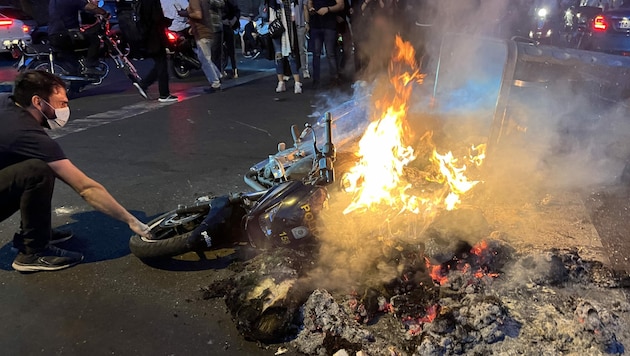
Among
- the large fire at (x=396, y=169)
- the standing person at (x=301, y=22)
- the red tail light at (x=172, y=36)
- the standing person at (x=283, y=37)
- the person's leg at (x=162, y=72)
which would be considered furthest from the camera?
the red tail light at (x=172, y=36)

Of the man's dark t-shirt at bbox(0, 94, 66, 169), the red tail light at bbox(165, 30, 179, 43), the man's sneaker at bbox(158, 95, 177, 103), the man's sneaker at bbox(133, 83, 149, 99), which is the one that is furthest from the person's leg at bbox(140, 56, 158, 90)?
Result: the man's dark t-shirt at bbox(0, 94, 66, 169)

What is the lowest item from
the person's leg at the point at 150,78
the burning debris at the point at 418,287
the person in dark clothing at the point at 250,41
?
the person in dark clothing at the point at 250,41

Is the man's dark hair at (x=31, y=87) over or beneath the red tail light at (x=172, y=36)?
over

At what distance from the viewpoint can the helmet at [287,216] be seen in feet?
10.9

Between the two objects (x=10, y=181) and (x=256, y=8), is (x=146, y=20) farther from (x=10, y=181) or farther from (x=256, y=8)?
(x=256, y=8)

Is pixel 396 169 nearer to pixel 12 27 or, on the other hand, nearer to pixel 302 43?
pixel 302 43

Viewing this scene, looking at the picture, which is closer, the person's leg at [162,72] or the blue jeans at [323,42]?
Answer: the person's leg at [162,72]

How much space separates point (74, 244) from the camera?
13.0 ft

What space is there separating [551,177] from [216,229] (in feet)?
11.7

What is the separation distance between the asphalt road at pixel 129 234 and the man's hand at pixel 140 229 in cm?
28

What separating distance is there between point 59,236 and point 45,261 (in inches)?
18.8

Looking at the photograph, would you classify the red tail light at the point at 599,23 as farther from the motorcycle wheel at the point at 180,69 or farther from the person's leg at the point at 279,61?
the motorcycle wheel at the point at 180,69

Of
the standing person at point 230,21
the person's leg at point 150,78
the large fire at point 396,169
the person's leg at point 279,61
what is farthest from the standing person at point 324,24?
the large fire at point 396,169

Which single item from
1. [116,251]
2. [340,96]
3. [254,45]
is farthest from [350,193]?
→ [254,45]
